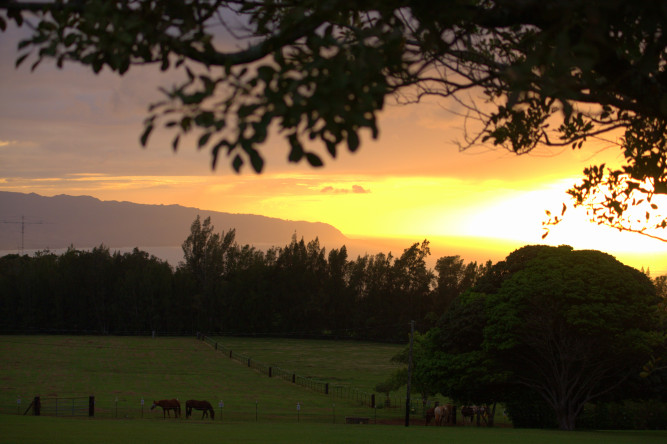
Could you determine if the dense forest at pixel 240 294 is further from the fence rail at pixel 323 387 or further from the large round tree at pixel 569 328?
the large round tree at pixel 569 328

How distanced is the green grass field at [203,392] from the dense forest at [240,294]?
6796 millimetres

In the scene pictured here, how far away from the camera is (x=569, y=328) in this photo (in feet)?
104

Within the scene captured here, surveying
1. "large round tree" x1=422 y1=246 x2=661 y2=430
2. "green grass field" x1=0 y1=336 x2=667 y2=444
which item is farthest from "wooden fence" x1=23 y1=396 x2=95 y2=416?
"large round tree" x1=422 y1=246 x2=661 y2=430

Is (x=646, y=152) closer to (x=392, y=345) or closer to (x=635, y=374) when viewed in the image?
(x=635, y=374)

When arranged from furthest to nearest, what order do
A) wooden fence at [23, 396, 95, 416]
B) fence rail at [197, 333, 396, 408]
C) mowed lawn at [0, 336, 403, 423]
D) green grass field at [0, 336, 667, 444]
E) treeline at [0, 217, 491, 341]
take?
treeline at [0, 217, 491, 341] < fence rail at [197, 333, 396, 408] < mowed lawn at [0, 336, 403, 423] < wooden fence at [23, 396, 95, 416] < green grass field at [0, 336, 667, 444]

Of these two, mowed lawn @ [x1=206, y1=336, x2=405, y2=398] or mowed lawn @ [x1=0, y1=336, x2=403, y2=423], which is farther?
mowed lawn @ [x1=206, y1=336, x2=405, y2=398]

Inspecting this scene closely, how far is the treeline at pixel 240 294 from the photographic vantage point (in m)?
105

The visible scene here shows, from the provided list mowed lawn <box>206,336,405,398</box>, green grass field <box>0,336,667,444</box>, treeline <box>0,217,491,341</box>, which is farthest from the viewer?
treeline <box>0,217,491,341</box>

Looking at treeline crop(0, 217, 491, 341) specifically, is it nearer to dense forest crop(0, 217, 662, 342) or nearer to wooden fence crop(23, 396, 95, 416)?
dense forest crop(0, 217, 662, 342)

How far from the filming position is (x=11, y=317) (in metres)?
105

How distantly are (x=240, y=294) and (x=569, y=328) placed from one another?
79.9 meters

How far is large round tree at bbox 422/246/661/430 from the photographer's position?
30.9 meters

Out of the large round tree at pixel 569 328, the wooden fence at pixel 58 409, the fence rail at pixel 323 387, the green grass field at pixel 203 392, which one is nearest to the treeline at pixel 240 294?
the green grass field at pixel 203 392

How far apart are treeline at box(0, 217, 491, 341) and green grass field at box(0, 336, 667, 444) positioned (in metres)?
6.95
